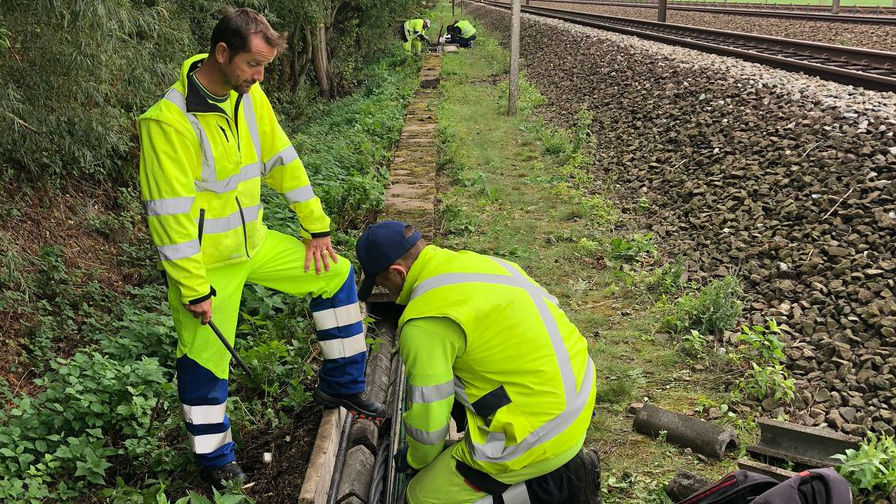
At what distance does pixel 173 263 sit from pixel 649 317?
3.98 meters

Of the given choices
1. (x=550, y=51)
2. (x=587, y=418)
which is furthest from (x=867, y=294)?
(x=550, y=51)

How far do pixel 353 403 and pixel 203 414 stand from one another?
0.83m

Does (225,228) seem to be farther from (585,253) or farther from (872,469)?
(585,253)

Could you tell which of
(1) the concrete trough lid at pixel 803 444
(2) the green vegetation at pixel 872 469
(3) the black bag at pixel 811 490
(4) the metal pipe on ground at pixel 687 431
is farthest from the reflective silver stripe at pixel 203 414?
(2) the green vegetation at pixel 872 469

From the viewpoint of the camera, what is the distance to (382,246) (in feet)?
9.00

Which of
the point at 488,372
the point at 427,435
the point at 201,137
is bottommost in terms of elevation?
the point at 427,435

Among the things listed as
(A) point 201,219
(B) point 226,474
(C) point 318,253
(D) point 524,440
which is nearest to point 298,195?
(C) point 318,253

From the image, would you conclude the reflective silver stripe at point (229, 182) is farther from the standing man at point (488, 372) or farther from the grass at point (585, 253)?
the grass at point (585, 253)

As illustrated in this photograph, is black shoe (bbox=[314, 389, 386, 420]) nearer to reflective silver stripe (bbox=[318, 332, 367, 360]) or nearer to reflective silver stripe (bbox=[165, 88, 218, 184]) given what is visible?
reflective silver stripe (bbox=[318, 332, 367, 360])

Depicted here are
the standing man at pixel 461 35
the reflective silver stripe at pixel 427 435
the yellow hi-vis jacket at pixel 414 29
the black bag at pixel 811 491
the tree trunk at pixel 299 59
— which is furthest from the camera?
the standing man at pixel 461 35

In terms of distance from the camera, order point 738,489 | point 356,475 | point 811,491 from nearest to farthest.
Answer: point 811,491 < point 738,489 < point 356,475

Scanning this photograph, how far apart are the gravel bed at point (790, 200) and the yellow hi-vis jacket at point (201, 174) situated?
342cm

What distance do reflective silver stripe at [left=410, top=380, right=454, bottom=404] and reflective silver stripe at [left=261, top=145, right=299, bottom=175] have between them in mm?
1539

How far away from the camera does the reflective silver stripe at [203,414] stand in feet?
10.6
